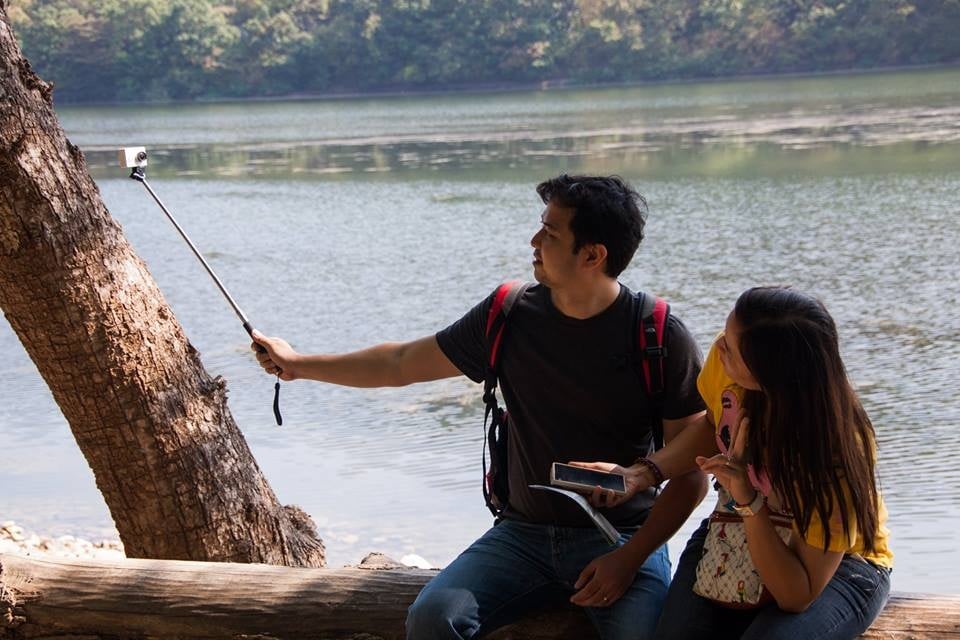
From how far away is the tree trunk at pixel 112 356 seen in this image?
3168 millimetres

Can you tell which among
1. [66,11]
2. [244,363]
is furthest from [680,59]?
[244,363]

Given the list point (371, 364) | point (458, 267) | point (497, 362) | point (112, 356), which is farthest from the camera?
point (458, 267)

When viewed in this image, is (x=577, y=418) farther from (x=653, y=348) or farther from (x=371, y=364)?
(x=371, y=364)

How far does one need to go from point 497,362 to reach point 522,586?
0.45m

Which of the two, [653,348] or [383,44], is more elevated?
[653,348]

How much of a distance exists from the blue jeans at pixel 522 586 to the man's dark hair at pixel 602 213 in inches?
21.1

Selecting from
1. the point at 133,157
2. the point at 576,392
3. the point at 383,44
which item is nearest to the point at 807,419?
the point at 576,392

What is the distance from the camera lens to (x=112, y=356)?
10.6ft

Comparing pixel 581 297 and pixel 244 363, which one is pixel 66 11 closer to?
pixel 244 363

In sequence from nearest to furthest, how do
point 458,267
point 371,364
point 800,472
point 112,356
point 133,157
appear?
point 800,472 → point 371,364 → point 133,157 → point 112,356 → point 458,267

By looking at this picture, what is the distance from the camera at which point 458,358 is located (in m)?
2.82

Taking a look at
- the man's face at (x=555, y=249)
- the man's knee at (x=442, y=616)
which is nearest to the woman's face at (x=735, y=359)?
the man's face at (x=555, y=249)

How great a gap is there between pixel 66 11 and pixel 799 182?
178ft

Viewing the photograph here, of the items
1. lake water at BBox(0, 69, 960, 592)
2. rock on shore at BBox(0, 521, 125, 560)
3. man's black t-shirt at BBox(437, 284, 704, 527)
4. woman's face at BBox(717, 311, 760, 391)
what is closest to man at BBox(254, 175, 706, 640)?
man's black t-shirt at BBox(437, 284, 704, 527)
